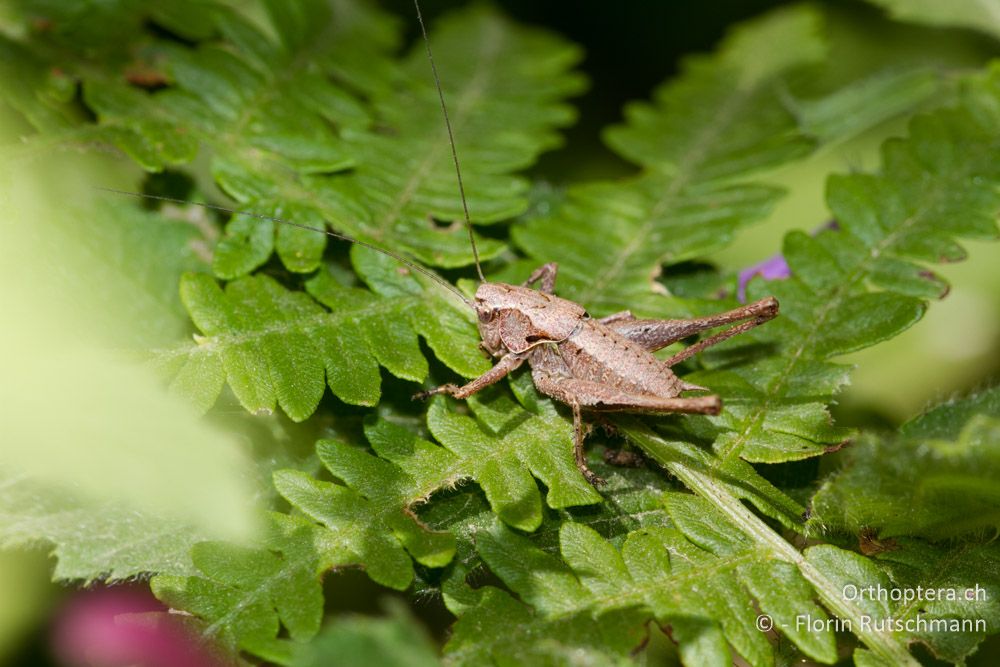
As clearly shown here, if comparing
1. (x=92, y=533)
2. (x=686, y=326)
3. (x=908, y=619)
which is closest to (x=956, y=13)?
(x=686, y=326)

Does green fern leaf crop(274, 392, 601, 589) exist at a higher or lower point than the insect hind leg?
lower

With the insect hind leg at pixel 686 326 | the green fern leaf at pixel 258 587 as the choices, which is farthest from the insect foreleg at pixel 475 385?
the green fern leaf at pixel 258 587

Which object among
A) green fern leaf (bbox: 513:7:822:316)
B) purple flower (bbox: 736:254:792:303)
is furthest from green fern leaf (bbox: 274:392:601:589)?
purple flower (bbox: 736:254:792:303)

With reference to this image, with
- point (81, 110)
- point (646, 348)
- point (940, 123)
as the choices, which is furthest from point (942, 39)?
point (81, 110)

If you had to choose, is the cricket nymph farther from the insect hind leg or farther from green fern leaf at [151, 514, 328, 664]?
green fern leaf at [151, 514, 328, 664]

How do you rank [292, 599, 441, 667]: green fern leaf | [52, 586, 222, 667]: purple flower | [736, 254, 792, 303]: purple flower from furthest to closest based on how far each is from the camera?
[736, 254, 792, 303]: purple flower → [52, 586, 222, 667]: purple flower → [292, 599, 441, 667]: green fern leaf

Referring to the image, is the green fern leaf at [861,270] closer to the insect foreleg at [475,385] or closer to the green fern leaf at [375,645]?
the insect foreleg at [475,385]
